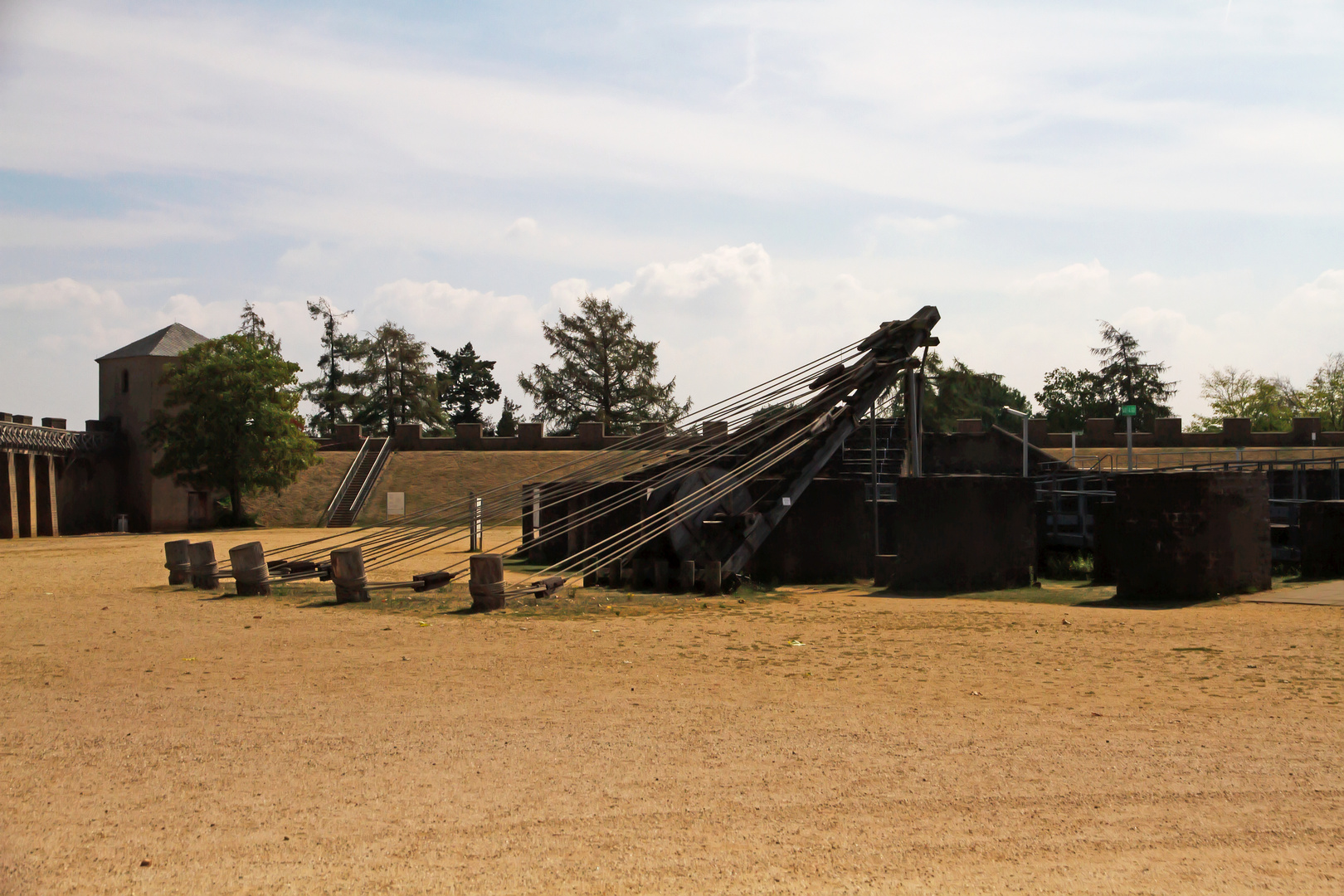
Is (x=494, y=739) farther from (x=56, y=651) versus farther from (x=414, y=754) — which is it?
(x=56, y=651)

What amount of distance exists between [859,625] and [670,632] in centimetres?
191

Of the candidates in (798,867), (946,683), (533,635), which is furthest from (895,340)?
(798,867)

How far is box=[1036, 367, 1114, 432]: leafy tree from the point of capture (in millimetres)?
65625

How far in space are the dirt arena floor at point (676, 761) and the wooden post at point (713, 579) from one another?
3.53 metres

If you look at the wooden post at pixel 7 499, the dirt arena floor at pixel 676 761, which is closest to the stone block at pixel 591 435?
the wooden post at pixel 7 499

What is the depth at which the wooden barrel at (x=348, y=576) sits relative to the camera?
41.2 ft

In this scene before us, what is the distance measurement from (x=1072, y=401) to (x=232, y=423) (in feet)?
167

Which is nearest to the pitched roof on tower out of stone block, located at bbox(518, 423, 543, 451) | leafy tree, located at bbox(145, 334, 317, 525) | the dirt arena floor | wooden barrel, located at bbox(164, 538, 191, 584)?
leafy tree, located at bbox(145, 334, 317, 525)

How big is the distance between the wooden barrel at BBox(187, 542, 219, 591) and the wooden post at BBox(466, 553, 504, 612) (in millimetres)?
4570

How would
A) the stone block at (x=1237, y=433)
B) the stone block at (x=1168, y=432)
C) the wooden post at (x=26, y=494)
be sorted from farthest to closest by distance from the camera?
1. the stone block at (x=1168, y=432)
2. the stone block at (x=1237, y=433)
3. the wooden post at (x=26, y=494)

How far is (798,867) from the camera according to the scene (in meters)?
4.08

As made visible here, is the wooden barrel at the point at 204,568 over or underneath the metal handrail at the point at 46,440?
underneath

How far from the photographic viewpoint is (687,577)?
13.8m

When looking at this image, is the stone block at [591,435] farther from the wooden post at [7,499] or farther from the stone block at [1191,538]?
the stone block at [1191,538]
